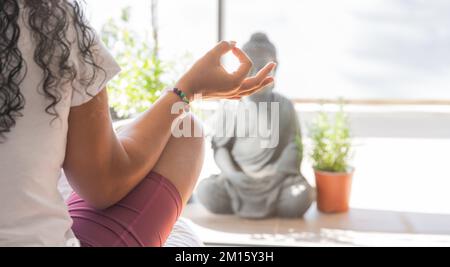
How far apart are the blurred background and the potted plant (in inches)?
2.4

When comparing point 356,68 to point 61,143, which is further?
point 356,68

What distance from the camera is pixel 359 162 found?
2.55 metres

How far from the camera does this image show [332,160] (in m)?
2.21

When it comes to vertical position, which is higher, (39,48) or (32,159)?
(39,48)

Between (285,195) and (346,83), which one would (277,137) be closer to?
(285,195)

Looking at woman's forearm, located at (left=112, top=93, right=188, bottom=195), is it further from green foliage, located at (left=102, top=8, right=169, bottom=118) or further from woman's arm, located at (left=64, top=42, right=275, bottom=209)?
green foliage, located at (left=102, top=8, right=169, bottom=118)

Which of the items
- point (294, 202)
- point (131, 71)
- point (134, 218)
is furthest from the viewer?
point (294, 202)

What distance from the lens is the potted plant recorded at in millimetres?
2180

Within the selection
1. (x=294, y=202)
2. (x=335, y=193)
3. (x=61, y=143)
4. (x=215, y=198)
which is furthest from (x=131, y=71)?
(x=61, y=143)

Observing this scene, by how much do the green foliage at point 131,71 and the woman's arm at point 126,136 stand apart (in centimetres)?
101

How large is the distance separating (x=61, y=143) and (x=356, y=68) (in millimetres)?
2825

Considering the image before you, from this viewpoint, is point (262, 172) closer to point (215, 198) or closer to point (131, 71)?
point (215, 198)

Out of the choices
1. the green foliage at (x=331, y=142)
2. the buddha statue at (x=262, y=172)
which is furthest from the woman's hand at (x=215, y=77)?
the green foliage at (x=331, y=142)

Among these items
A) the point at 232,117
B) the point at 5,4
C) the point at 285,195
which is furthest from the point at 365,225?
the point at 5,4
